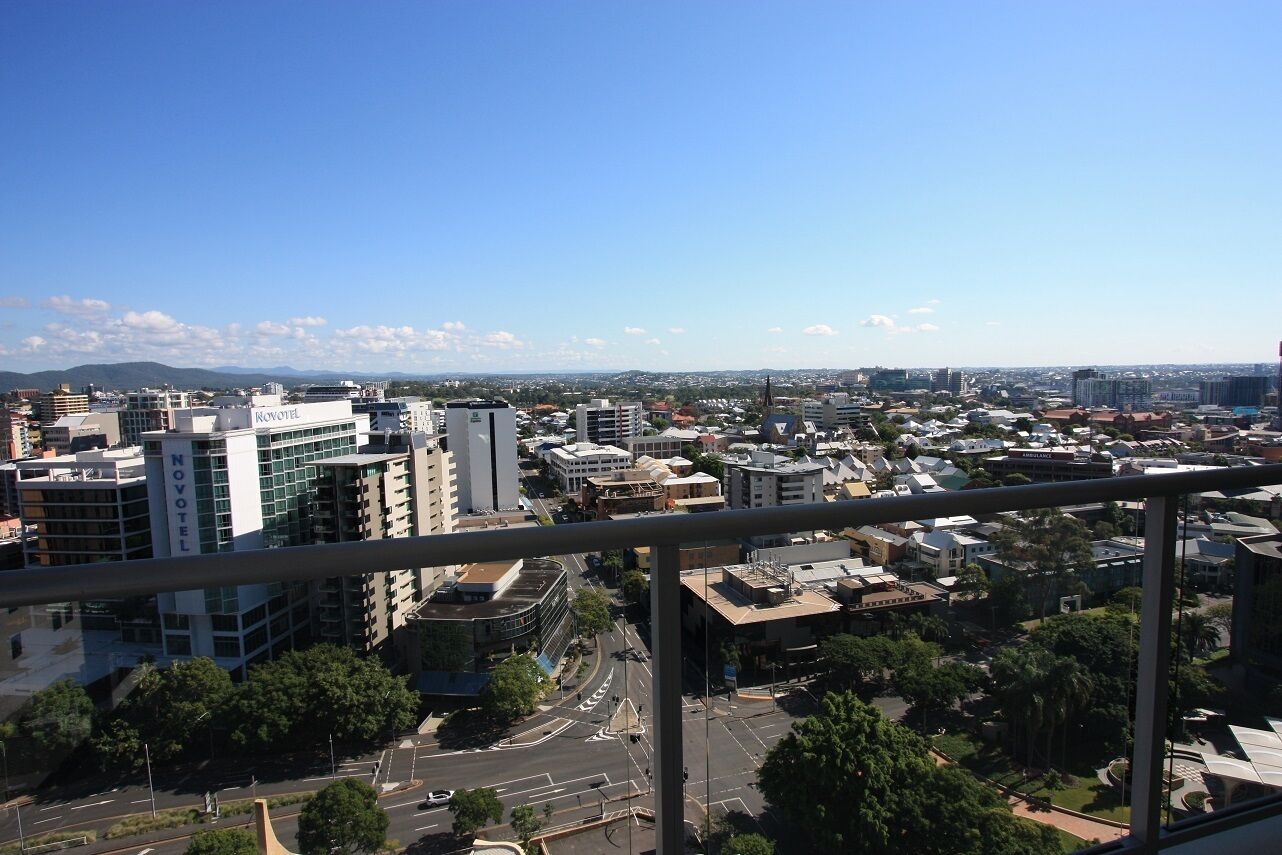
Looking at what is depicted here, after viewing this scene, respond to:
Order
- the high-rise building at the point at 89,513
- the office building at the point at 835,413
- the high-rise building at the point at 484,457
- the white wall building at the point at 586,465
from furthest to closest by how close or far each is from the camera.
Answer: the office building at the point at 835,413 → the white wall building at the point at 586,465 → the high-rise building at the point at 484,457 → the high-rise building at the point at 89,513

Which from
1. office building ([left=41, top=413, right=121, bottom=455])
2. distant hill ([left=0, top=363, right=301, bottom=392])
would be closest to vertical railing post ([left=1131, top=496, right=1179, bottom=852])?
office building ([left=41, top=413, right=121, bottom=455])

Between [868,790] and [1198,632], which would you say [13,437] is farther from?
[1198,632]

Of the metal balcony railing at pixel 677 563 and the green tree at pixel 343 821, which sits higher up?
the metal balcony railing at pixel 677 563

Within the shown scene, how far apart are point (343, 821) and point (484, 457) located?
26640 mm

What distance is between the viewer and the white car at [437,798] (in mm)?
748

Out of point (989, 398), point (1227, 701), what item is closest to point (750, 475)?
point (1227, 701)

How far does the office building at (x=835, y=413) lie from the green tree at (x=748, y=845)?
4553 centimetres

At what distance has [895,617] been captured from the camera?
1.00 meters

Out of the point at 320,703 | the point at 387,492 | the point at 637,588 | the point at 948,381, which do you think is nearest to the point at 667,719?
the point at 637,588

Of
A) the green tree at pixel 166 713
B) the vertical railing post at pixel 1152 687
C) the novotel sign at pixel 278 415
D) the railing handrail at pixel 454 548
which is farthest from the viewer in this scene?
the novotel sign at pixel 278 415

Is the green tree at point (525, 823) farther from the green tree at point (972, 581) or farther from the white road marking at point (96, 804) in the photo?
the green tree at point (972, 581)

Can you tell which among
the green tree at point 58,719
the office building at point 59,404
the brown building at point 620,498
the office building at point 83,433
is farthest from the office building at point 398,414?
the green tree at point 58,719

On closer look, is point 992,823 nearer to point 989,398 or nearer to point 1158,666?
point 1158,666

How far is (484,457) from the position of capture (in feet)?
87.7
